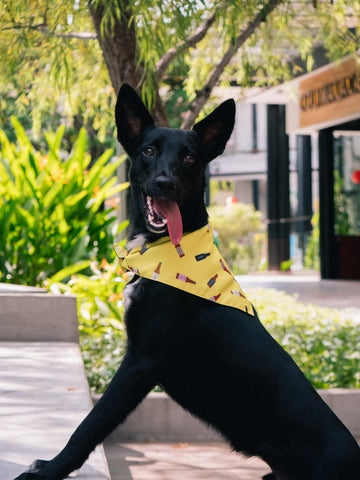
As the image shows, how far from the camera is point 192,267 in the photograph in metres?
2.48

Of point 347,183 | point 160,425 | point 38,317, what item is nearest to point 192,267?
point 160,425

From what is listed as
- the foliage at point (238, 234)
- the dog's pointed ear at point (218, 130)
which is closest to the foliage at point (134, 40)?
the dog's pointed ear at point (218, 130)

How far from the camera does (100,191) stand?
24.2ft

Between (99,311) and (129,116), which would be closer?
(129,116)

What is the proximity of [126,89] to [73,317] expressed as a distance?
270 cm

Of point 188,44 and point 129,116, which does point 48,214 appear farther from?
point 129,116

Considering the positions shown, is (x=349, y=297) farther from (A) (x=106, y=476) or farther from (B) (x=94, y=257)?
(A) (x=106, y=476)

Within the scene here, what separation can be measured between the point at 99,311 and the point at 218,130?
12.7 ft

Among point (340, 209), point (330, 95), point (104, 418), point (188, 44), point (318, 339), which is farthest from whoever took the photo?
point (340, 209)

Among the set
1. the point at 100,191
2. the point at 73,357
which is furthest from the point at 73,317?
the point at 100,191

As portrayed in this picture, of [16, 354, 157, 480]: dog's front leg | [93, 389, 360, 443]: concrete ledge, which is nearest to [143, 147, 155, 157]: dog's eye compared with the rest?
[16, 354, 157, 480]: dog's front leg

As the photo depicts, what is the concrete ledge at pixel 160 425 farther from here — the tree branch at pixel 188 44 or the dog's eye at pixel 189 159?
the tree branch at pixel 188 44

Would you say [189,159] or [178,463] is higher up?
[189,159]

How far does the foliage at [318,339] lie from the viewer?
490 cm
